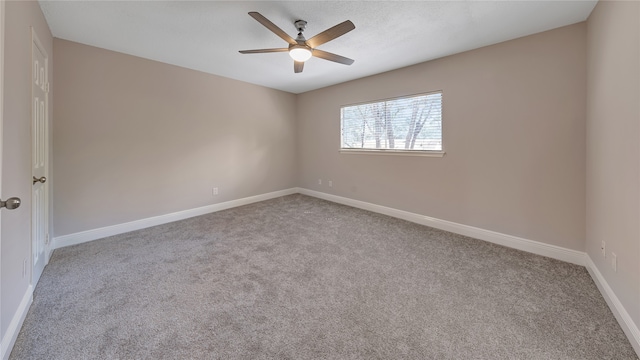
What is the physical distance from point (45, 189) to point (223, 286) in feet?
7.26

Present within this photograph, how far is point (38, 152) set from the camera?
2.18 meters

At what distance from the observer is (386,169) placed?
4.12m

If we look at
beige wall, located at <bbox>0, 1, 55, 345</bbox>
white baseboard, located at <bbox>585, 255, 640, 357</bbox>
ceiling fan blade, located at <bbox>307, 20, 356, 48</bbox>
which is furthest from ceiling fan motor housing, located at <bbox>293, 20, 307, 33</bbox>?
white baseboard, located at <bbox>585, 255, 640, 357</bbox>

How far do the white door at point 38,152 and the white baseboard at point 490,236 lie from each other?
4.05 m

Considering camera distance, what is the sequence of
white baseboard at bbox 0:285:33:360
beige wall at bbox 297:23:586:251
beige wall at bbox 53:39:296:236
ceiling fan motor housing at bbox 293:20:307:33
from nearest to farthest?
white baseboard at bbox 0:285:33:360 → ceiling fan motor housing at bbox 293:20:307:33 → beige wall at bbox 297:23:586:251 → beige wall at bbox 53:39:296:236

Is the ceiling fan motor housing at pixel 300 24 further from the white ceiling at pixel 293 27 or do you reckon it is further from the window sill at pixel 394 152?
the window sill at pixel 394 152

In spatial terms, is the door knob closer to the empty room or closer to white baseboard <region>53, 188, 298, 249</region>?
the empty room

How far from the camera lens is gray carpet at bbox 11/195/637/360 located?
4.80 ft

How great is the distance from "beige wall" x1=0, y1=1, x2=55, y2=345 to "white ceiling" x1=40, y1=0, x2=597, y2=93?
25.9 inches

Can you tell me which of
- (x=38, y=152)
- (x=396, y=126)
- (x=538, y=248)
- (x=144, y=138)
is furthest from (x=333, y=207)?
(x=38, y=152)

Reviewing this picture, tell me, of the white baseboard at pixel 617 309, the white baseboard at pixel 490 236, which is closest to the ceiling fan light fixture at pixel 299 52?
the white baseboard at pixel 490 236

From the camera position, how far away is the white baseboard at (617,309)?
→ 4.77 feet

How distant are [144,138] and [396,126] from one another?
3811 mm

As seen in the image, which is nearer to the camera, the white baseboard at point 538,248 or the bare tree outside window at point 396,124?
the white baseboard at point 538,248
